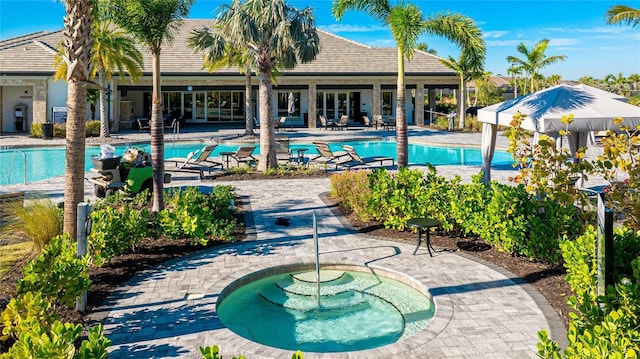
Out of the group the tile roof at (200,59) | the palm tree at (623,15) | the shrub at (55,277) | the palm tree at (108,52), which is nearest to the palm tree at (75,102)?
the shrub at (55,277)

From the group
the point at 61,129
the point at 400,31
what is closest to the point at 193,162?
the point at 400,31

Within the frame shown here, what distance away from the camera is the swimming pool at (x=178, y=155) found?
61.2 feet

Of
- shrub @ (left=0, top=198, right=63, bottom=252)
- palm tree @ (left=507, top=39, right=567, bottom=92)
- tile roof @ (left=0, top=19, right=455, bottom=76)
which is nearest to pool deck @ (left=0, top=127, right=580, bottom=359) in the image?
shrub @ (left=0, top=198, right=63, bottom=252)

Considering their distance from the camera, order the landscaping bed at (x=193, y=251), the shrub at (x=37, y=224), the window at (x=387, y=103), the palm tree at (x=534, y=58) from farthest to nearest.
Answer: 1. the window at (x=387, y=103)
2. the palm tree at (x=534, y=58)
3. the shrub at (x=37, y=224)
4. the landscaping bed at (x=193, y=251)

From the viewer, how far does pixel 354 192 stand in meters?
11.1

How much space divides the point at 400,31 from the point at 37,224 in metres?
9.78

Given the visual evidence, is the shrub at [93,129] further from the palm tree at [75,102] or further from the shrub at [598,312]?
the shrub at [598,312]

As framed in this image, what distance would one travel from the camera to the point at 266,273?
25.7ft

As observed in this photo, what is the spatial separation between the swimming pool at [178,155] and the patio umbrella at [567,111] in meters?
8.57

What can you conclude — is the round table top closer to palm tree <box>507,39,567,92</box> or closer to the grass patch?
the grass patch

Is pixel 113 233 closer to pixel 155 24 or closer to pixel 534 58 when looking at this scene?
pixel 155 24

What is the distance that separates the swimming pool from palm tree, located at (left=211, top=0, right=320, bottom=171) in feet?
21.6

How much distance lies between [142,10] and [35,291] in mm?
6092

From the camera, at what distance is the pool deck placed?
529cm
